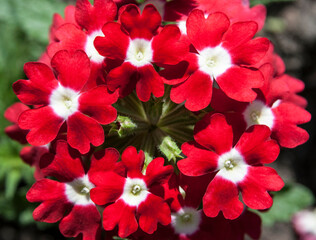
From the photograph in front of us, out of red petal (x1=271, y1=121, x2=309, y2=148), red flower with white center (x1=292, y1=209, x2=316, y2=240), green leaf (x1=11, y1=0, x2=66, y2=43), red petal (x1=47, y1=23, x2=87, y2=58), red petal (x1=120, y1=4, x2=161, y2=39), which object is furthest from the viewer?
red flower with white center (x1=292, y1=209, x2=316, y2=240)

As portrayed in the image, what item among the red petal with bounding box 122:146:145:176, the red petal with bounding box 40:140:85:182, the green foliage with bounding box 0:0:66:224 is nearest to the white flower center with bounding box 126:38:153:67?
the red petal with bounding box 122:146:145:176

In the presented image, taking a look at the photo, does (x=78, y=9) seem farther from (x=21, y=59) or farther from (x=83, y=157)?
(x=21, y=59)

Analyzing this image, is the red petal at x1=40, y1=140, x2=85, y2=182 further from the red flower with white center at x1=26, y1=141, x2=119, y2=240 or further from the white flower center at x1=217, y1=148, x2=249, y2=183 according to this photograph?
the white flower center at x1=217, y1=148, x2=249, y2=183

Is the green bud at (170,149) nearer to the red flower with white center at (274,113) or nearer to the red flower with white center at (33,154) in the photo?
the red flower with white center at (274,113)

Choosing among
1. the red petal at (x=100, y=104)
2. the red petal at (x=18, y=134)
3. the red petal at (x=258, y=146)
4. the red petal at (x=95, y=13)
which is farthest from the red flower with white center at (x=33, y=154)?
the red petal at (x=258, y=146)

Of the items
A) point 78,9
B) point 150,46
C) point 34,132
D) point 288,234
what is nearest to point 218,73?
point 150,46

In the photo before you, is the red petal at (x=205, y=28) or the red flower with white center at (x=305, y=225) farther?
the red flower with white center at (x=305, y=225)
